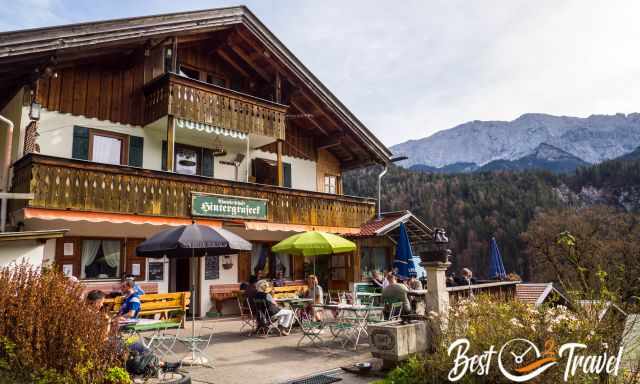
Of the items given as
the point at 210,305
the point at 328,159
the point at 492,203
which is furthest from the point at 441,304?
the point at 492,203

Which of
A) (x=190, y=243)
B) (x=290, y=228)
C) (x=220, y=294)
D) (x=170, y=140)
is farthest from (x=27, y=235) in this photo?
(x=290, y=228)

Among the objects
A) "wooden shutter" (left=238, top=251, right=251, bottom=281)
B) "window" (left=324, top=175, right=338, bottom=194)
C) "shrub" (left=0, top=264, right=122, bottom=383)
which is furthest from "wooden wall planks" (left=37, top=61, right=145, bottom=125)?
"shrub" (left=0, top=264, right=122, bottom=383)

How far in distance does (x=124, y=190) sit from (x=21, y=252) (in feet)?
13.0

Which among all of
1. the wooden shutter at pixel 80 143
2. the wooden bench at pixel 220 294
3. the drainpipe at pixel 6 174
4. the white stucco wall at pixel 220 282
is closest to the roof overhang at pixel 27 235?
the drainpipe at pixel 6 174

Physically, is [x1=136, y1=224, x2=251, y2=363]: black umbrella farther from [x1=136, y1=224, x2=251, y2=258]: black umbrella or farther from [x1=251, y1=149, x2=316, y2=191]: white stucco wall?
[x1=251, y1=149, x2=316, y2=191]: white stucco wall

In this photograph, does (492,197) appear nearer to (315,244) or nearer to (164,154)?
(164,154)

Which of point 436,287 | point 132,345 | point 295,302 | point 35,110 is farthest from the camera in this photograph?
point 35,110

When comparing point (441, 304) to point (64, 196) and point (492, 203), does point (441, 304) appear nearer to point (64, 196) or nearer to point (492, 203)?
point (64, 196)

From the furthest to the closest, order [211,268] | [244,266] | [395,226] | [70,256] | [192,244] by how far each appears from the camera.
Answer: [395,226] < [244,266] < [211,268] < [70,256] < [192,244]

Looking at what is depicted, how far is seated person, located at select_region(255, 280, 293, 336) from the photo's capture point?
1011 cm

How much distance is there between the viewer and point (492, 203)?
69.2 meters

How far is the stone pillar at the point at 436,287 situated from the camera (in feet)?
26.5

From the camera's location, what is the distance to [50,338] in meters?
5.04

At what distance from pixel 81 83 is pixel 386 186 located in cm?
6409
